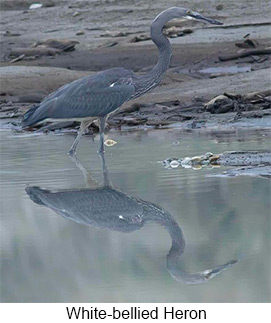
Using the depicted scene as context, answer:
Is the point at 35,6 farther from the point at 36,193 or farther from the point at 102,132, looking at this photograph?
the point at 36,193

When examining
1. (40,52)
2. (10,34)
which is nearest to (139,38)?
(40,52)

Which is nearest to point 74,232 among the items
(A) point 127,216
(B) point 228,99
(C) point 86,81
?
(A) point 127,216

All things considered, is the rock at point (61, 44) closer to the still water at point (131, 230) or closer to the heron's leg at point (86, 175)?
the still water at point (131, 230)

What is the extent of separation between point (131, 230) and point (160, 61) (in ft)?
15.4

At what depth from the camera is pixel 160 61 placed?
1205 centimetres

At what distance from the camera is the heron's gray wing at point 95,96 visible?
11758 mm

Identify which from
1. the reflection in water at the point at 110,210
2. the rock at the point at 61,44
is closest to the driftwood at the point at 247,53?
the rock at the point at 61,44

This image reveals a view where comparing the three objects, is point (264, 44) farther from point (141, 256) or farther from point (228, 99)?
point (141, 256)

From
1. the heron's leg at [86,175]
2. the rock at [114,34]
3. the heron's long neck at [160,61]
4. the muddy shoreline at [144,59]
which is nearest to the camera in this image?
the heron's leg at [86,175]

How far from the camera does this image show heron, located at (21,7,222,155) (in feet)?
38.5

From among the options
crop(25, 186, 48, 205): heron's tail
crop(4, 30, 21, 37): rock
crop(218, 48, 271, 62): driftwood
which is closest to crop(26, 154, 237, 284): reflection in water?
crop(25, 186, 48, 205): heron's tail

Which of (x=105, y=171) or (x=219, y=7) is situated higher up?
(x=105, y=171)

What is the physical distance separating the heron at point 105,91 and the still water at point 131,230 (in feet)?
1.56

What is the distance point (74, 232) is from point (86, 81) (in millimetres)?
4616
